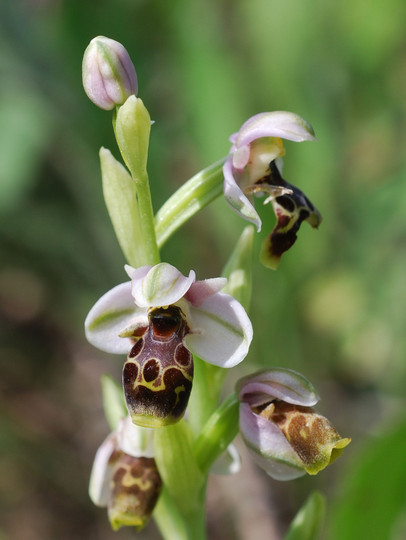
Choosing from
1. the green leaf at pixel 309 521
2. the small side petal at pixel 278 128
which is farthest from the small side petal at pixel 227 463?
the small side petal at pixel 278 128

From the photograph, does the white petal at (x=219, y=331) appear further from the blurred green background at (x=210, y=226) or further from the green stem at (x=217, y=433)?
the blurred green background at (x=210, y=226)

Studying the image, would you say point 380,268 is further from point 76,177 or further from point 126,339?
point 126,339

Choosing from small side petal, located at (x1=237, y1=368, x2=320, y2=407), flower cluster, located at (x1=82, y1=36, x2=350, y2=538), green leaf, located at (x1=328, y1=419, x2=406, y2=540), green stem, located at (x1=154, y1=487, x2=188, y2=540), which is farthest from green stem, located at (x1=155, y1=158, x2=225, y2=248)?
green leaf, located at (x1=328, y1=419, x2=406, y2=540)

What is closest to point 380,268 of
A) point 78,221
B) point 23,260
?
point 78,221

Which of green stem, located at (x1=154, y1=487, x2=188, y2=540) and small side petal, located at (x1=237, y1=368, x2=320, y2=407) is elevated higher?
small side petal, located at (x1=237, y1=368, x2=320, y2=407)

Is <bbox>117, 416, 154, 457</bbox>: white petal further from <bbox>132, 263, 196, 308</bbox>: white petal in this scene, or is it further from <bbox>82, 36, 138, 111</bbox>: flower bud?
<bbox>82, 36, 138, 111</bbox>: flower bud

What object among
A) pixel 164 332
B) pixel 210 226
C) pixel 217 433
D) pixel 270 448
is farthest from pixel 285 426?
pixel 210 226
